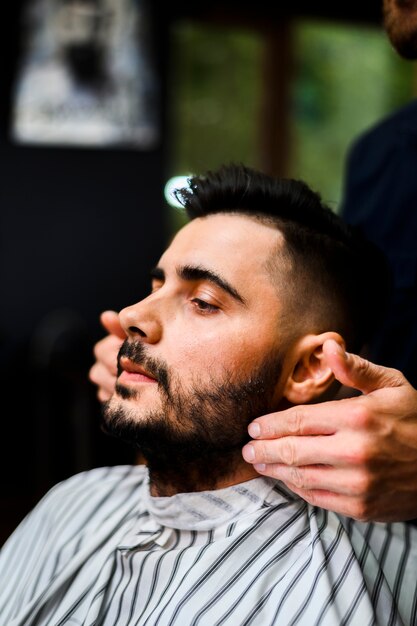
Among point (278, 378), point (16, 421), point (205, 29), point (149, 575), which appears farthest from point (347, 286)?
point (205, 29)

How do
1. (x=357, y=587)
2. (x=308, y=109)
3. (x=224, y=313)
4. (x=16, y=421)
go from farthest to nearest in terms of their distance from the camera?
(x=308, y=109) < (x=16, y=421) < (x=224, y=313) < (x=357, y=587)

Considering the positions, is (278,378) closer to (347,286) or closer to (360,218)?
(347,286)

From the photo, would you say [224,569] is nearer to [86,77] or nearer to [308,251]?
[308,251]

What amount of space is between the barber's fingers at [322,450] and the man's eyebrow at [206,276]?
321mm

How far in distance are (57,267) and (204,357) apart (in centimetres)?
374

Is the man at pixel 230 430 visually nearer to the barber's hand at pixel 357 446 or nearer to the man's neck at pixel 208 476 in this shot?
the man's neck at pixel 208 476

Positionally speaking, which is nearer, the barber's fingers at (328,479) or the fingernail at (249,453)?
the barber's fingers at (328,479)

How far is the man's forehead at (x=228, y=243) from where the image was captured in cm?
144

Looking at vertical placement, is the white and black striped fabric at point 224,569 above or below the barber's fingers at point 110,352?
below

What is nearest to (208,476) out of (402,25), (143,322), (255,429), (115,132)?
(255,429)

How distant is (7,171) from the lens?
479cm

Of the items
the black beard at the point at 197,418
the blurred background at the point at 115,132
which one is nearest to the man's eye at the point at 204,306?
the black beard at the point at 197,418

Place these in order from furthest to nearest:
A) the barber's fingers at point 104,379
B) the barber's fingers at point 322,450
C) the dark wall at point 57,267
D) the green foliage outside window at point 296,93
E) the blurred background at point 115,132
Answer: the green foliage outside window at point 296,93
the blurred background at point 115,132
the dark wall at point 57,267
the barber's fingers at point 104,379
the barber's fingers at point 322,450

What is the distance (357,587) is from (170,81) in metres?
4.44
